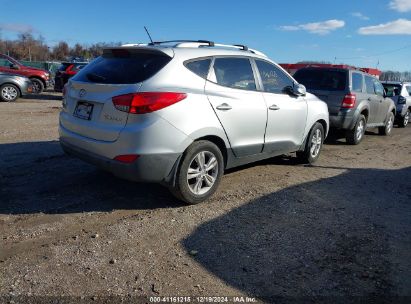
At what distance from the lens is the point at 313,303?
302cm

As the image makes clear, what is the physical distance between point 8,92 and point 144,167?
13.4 metres

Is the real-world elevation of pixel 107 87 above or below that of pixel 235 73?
below

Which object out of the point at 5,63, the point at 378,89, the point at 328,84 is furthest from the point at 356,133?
the point at 5,63

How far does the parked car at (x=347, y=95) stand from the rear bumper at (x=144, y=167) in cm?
590

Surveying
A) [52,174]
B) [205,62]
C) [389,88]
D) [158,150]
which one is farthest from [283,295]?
[389,88]

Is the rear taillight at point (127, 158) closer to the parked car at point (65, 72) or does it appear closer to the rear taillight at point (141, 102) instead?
the rear taillight at point (141, 102)

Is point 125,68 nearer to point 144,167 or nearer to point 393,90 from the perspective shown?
point 144,167

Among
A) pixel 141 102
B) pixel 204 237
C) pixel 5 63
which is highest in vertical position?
pixel 5 63

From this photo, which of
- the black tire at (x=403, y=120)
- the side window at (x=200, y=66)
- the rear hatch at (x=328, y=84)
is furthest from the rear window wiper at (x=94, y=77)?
the black tire at (x=403, y=120)

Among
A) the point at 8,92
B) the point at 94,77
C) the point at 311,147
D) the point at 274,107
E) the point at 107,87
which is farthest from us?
the point at 8,92

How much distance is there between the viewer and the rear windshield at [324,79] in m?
9.30

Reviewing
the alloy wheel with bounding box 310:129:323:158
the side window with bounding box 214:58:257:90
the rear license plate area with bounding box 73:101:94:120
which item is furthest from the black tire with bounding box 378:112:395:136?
the rear license plate area with bounding box 73:101:94:120

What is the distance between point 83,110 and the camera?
452 cm

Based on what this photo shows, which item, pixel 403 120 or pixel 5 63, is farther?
pixel 5 63
